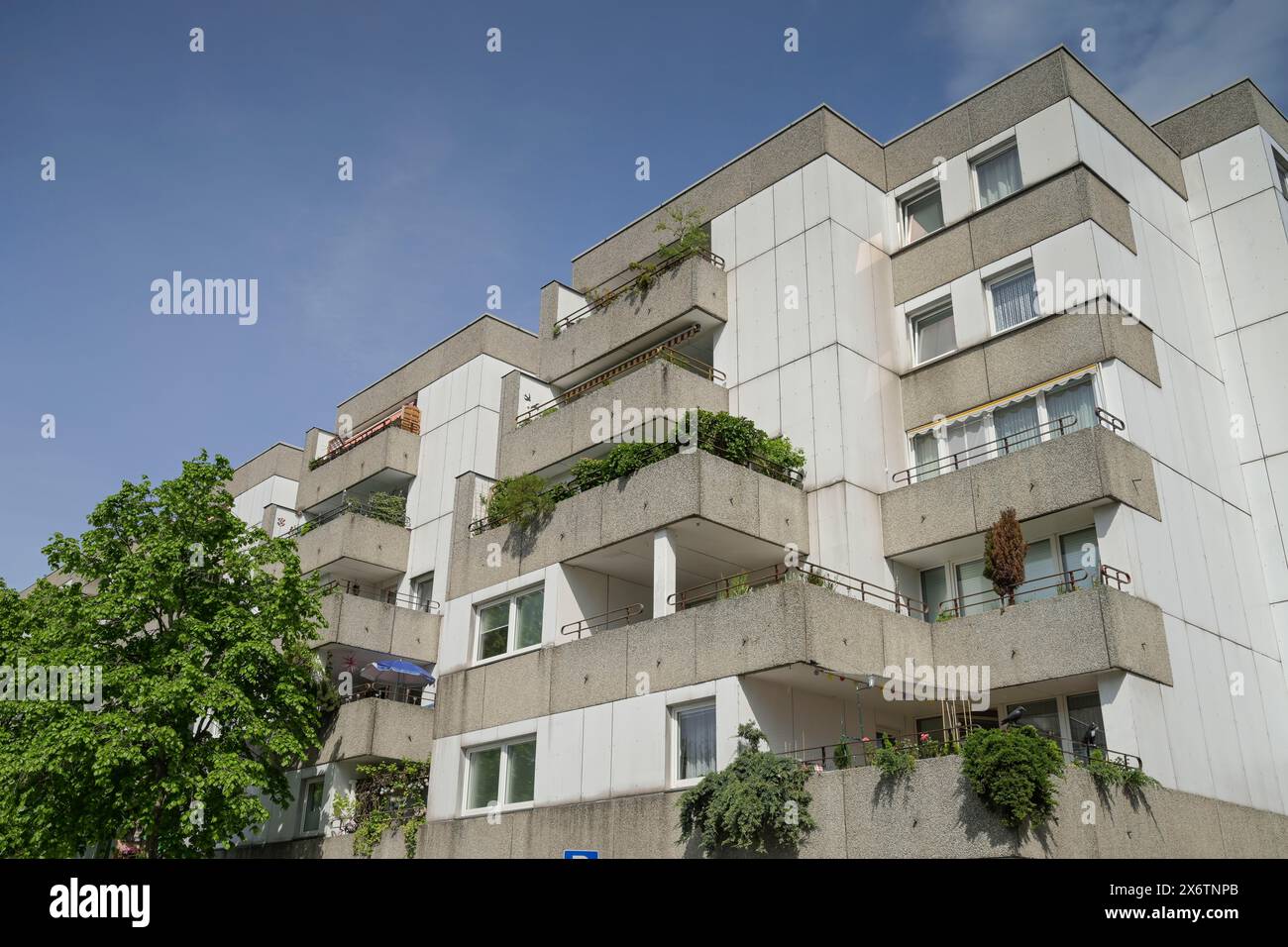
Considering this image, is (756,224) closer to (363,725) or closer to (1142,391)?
(1142,391)

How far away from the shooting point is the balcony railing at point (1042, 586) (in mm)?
20027

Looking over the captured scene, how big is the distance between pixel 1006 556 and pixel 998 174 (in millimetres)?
10517

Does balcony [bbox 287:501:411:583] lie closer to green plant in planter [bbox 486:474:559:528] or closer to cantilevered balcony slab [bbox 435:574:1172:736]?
green plant in planter [bbox 486:474:559:528]

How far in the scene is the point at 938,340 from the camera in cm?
2634

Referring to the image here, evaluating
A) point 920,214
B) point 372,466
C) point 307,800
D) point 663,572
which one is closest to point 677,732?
point 663,572

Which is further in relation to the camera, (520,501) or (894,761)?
(520,501)

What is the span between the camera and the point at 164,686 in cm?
2416

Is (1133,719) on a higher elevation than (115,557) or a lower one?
lower

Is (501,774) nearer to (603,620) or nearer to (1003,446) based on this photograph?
(603,620)

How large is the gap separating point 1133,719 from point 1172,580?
11.8 ft

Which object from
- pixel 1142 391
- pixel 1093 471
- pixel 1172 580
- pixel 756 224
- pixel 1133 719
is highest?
pixel 756 224

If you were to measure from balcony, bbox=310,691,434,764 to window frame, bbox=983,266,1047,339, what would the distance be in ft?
56.4
